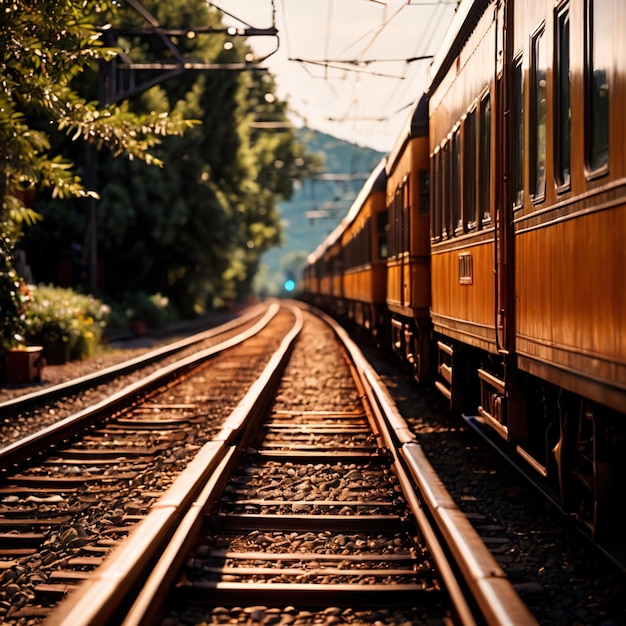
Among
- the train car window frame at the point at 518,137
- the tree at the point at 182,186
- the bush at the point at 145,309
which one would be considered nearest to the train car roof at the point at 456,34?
the train car window frame at the point at 518,137

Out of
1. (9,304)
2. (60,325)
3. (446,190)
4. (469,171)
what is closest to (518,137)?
(469,171)

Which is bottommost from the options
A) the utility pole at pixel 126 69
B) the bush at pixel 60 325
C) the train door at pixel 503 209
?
the bush at pixel 60 325

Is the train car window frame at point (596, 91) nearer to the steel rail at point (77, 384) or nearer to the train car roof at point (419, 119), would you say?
the train car roof at point (419, 119)

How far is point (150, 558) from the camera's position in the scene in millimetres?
4488

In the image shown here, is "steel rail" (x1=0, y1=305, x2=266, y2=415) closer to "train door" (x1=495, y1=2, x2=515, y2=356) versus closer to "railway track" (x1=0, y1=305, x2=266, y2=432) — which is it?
"railway track" (x1=0, y1=305, x2=266, y2=432)

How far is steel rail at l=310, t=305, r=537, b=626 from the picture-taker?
3723 mm

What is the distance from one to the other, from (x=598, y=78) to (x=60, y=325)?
1475 cm

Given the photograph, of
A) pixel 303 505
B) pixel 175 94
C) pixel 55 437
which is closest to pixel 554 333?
pixel 303 505

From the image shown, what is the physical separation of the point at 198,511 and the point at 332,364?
11408 millimetres

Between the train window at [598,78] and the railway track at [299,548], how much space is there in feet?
6.19

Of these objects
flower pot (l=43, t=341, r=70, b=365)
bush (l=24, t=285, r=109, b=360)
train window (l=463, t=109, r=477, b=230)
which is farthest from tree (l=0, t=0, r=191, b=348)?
flower pot (l=43, t=341, r=70, b=365)

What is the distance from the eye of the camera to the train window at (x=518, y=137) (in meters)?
6.02

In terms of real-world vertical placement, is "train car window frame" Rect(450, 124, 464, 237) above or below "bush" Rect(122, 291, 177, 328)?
above

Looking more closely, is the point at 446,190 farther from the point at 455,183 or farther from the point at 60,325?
the point at 60,325
